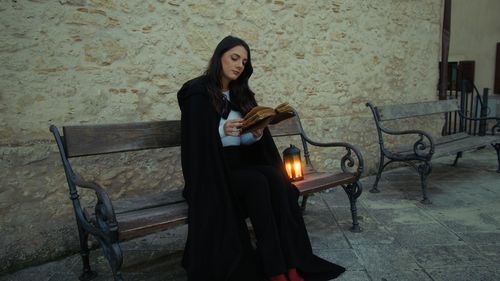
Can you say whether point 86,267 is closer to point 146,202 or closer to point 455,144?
point 146,202

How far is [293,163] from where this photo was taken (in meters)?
2.80

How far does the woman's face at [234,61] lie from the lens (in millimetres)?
2471

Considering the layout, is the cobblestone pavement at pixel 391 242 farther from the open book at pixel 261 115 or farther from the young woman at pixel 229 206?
the open book at pixel 261 115

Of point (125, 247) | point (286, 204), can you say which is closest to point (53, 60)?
point (125, 247)

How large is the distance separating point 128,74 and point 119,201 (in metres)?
1.09

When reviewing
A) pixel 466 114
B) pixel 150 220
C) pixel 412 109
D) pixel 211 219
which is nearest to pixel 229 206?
pixel 211 219

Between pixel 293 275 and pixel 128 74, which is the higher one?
pixel 128 74

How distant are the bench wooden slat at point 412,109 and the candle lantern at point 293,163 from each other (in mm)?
1668

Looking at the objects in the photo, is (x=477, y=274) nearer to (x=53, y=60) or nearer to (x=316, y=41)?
(x=316, y=41)

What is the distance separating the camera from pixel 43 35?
2.61m

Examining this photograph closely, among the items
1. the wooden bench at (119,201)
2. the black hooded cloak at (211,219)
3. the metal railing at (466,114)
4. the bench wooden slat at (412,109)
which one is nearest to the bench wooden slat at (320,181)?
the wooden bench at (119,201)

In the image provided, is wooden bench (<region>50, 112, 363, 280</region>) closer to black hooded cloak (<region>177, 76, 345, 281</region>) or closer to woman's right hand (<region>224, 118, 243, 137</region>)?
black hooded cloak (<region>177, 76, 345, 281</region>)

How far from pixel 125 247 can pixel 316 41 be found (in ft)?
9.61

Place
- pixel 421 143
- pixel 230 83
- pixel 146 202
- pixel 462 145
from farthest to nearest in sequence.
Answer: pixel 462 145
pixel 421 143
pixel 230 83
pixel 146 202
